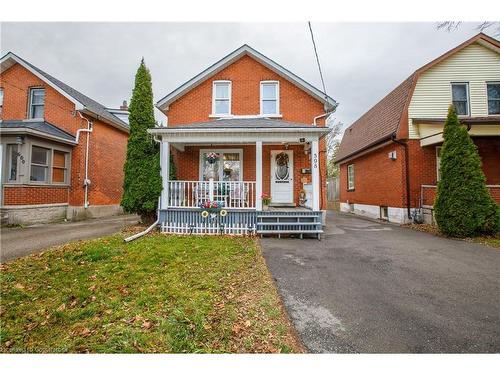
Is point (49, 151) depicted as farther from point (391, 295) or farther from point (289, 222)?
point (391, 295)

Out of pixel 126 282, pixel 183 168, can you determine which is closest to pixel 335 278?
pixel 126 282

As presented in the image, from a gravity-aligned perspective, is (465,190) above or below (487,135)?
below

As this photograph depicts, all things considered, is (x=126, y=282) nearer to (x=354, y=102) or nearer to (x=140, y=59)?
(x=140, y=59)

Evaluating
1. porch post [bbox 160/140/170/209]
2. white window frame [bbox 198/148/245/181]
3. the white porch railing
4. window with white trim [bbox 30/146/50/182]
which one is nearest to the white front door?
white window frame [bbox 198/148/245/181]

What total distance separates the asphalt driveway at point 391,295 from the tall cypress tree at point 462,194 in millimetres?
1065

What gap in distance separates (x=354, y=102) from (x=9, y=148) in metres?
23.7

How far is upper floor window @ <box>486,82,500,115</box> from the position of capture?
10891 millimetres

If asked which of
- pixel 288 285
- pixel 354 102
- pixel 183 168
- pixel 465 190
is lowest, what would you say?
pixel 288 285

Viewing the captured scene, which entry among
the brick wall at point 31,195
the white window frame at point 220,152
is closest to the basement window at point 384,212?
the white window frame at point 220,152

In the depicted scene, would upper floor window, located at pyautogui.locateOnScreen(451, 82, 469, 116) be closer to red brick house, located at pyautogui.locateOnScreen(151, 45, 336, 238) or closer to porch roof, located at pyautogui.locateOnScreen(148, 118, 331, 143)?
red brick house, located at pyautogui.locateOnScreen(151, 45, 336, 238)

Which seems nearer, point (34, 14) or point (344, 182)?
point (34, 14)

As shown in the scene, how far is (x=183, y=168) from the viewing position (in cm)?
1038

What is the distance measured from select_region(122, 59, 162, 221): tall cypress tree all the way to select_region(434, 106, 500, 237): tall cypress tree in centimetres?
927

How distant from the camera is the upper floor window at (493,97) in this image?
429 inches
